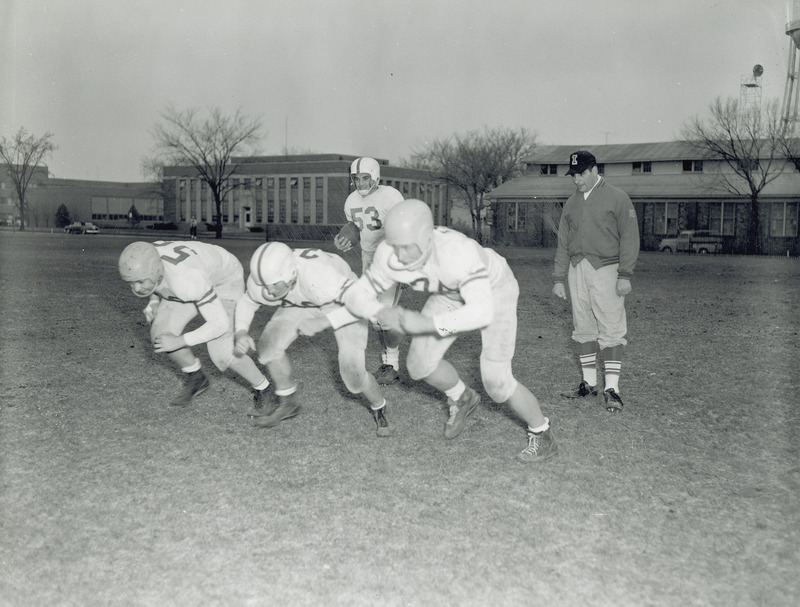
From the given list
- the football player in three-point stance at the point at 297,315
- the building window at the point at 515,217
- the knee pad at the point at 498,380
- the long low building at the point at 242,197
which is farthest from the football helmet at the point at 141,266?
the long low building at the point at 242,197

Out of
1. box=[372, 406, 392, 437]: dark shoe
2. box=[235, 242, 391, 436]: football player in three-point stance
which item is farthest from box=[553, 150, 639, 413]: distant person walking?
box=[235, 242, 391, 436]: football player in three-point stance

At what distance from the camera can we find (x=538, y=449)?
5.16 m

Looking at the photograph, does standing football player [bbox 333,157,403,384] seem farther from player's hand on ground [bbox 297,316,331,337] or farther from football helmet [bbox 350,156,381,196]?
player's hand on ground [bbox 297,316,331,337]

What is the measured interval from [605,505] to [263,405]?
309 cm

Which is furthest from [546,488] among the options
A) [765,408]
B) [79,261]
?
[79,261]

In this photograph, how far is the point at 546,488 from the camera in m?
4.60

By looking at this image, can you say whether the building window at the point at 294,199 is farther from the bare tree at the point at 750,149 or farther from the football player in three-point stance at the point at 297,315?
the football player in three-point stance at the point at 297,315

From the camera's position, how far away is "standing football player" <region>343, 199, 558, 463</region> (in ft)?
14.7

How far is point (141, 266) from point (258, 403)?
159cm

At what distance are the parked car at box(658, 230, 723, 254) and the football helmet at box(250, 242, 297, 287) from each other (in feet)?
151

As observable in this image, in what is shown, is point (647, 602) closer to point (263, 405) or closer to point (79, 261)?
point (263, 405)

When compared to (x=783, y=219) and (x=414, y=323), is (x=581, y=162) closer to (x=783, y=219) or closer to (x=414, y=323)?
(x=414, y=323)

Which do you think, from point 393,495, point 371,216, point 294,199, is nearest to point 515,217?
point 294,199

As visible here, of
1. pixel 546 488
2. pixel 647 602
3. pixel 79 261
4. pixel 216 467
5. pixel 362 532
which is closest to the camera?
pixel 647 602
